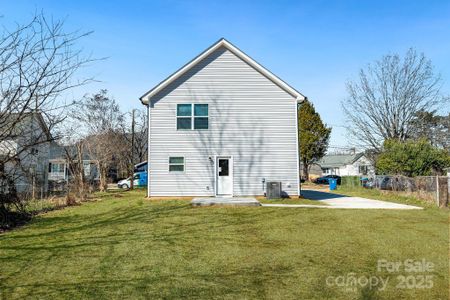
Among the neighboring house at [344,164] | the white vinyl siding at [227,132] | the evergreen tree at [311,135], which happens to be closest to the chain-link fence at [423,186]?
the white vinyl siding at [227,132]

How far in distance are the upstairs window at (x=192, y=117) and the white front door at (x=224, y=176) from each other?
1.95 m

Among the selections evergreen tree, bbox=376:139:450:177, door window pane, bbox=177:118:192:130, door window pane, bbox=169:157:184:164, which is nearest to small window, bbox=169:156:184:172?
door window pane, bbox=169:157:184:164

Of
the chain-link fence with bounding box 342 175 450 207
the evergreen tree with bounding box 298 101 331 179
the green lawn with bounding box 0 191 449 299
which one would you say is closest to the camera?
the green lawn with bounding box 0 191 449 299

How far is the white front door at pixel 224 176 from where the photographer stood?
15641 millimetres

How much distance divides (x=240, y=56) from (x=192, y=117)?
13.1 feet

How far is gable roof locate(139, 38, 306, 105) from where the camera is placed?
15789 millimetres

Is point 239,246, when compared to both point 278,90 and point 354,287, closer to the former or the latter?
point 354,287

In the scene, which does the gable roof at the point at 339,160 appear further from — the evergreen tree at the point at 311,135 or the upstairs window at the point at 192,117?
the upstairs window at the point at 192,117

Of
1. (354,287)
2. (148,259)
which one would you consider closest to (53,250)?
(148,259)

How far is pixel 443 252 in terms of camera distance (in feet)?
20.7

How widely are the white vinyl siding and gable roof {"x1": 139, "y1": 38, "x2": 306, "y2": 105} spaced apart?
8.1 inches

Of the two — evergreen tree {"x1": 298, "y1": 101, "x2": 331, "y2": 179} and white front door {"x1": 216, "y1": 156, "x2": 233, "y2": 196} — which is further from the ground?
evergreen tree {"x1": 298, "y1": 101, "x2": 331, "y2": 179}

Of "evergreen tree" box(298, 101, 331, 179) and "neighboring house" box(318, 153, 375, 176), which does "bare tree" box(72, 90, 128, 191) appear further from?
"neighboring house" box(318, 153, 375, 176)

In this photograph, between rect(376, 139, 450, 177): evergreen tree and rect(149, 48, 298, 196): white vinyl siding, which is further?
rect(376, 139, 450, 177): evergreen tree
